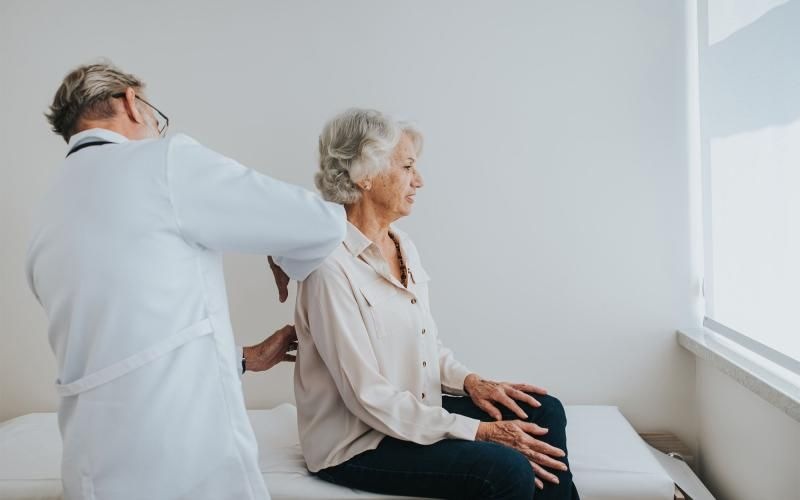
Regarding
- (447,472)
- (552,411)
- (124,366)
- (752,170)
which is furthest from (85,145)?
(752,170)

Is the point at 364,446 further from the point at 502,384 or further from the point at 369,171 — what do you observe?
the point at 369,171

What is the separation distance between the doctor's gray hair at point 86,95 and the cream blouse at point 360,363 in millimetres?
655

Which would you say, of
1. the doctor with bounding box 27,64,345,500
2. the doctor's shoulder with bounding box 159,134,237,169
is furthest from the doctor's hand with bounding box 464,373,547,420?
the doctor's shoulder with bounding box 159,134,237,169

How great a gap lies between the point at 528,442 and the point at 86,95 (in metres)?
1.35

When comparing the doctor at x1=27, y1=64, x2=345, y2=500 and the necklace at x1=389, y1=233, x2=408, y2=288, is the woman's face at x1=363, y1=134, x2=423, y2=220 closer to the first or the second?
the necklace at x1=389, y1=233, x2=408, y2=288

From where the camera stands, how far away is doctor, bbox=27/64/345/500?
4.06ft

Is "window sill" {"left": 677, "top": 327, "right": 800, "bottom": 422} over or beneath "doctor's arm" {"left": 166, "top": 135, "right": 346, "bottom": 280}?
beneath

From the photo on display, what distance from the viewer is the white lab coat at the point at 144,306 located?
1236mm

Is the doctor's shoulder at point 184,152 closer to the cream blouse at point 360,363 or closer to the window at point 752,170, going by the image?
the cream blouse at point 360,363

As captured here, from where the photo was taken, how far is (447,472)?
1.64m

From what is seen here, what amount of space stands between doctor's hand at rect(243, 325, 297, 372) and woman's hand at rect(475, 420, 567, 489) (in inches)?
25.2

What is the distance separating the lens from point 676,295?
97.7 inches

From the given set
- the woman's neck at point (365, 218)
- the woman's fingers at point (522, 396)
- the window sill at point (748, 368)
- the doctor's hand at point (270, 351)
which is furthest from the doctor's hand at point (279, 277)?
the window sill at point (748, 368)

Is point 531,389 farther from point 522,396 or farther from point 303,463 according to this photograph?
point 303,463
